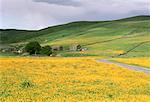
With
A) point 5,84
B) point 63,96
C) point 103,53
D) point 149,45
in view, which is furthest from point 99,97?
point 149,45

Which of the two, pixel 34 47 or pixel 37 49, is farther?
pixel 37 49

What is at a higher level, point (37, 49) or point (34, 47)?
point (34, 47)

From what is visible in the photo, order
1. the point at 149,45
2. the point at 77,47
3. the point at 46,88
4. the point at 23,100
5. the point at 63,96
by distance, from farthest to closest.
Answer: the point at 77,47 < the point at 149,45 < the point at 46,88 < the point at 63,96 < the point at 23,100

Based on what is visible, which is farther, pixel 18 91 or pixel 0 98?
pixel 18 91

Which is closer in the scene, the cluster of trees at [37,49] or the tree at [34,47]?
the cluster of trees at [37,49]

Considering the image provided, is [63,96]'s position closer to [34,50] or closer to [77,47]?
[34,50]

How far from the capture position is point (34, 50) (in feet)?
554

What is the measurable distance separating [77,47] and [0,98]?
547 ft

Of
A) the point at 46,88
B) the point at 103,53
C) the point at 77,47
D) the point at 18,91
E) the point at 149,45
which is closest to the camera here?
the point at 18,91

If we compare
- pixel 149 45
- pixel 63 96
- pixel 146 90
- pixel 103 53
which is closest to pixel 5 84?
pixel 63 96

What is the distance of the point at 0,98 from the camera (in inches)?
870

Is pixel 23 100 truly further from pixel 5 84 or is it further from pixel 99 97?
pixel 5 84

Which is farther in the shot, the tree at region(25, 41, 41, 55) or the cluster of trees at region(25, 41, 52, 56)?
the tree at region(25, 41, 41, 55)

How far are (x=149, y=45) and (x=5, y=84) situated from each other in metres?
151
